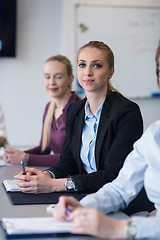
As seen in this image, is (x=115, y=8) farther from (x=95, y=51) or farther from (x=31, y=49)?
(x=95, y=51)

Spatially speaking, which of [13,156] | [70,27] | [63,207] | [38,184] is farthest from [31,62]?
[63,207]

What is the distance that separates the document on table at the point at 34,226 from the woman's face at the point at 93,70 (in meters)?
0.80

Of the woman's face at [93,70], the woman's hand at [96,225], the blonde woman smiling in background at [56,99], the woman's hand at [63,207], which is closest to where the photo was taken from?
the woman's hand at [96,225]

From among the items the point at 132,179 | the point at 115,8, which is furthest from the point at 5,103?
the point at 132,179

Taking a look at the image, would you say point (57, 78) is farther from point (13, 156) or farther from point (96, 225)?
point (96, 225)

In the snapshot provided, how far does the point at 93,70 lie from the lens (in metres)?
1.80

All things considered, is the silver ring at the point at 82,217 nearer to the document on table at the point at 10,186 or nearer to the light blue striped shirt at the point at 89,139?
the document on table at the point at 10,186

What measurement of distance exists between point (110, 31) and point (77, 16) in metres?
0.40

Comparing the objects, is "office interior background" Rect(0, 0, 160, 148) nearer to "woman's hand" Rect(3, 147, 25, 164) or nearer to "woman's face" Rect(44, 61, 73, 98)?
"woman's face" Rect(44, 61, 73, 98)

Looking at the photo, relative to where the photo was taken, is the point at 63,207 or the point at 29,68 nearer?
the point at 63,207

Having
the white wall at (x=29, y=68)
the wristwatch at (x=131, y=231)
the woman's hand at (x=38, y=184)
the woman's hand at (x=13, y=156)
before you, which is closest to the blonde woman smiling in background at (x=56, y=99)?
the woman's hand at (x=13, y=156)

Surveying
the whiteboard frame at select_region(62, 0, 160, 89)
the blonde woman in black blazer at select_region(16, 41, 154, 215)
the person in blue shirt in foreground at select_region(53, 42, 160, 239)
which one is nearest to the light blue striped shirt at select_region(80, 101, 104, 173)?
the blonde woman in black blazer at select_region(16, 41, 154, 215)

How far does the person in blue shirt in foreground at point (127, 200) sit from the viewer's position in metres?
1.01

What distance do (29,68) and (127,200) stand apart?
312cm
